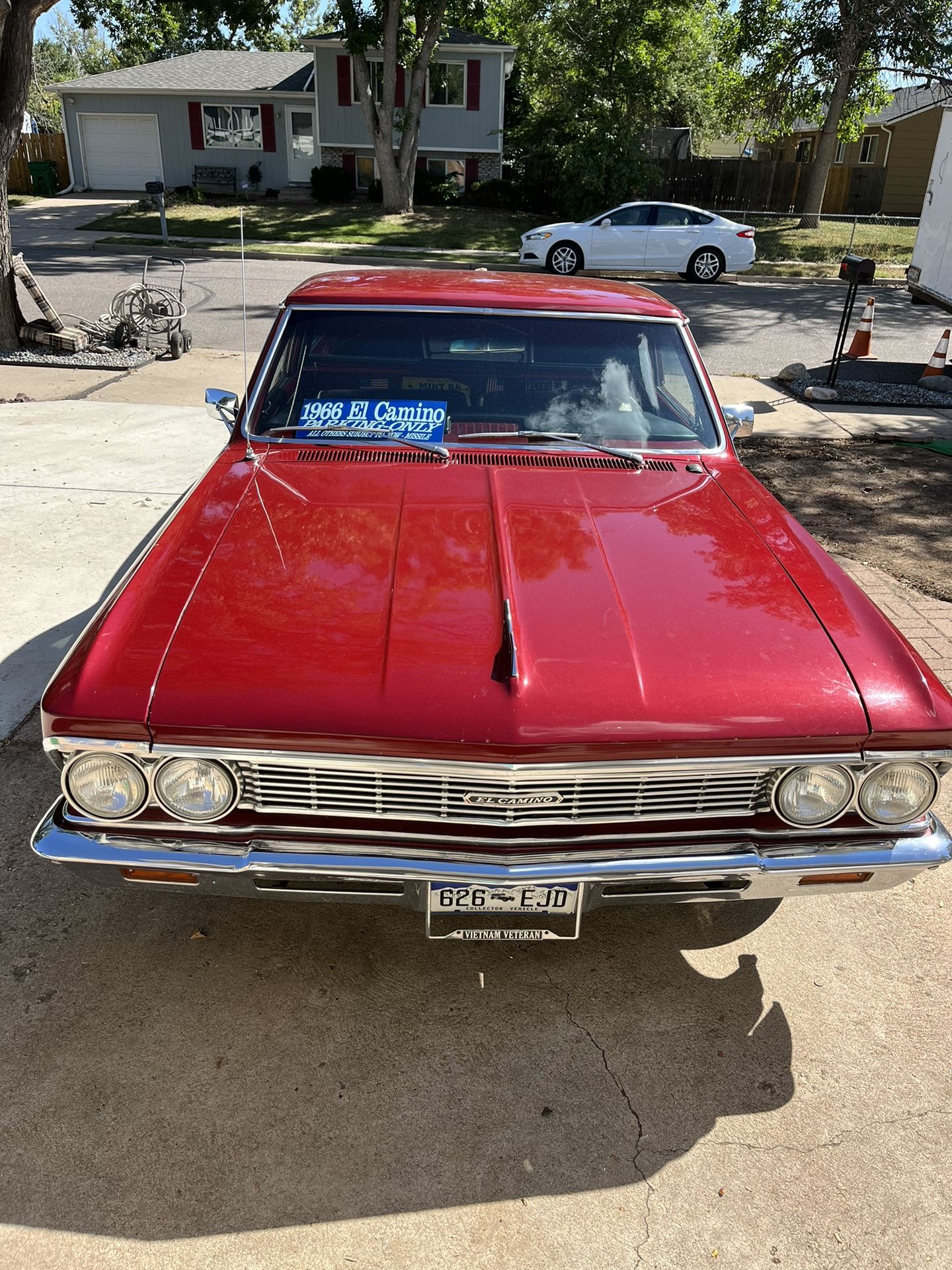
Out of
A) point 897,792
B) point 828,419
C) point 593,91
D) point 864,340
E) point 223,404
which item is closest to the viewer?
point 897,792

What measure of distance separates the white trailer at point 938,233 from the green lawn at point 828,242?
5570mm

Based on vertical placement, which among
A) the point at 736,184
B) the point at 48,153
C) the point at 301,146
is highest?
the point at 301,146

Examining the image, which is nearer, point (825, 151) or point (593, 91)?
point (825, 151)

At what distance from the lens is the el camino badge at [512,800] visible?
2387 millimetres

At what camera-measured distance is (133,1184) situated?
230 centimetres

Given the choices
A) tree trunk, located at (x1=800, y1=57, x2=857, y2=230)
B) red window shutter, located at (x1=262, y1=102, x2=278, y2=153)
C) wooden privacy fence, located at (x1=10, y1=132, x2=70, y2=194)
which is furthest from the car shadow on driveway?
wooden privacy fence, located at (x1=10, y1=132, x2=70, y2=194)

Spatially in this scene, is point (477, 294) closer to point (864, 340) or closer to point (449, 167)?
point (864, 340)


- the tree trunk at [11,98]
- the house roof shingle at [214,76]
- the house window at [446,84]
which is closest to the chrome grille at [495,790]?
the tree trunk at [11,98]

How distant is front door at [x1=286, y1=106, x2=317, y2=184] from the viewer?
30.8m

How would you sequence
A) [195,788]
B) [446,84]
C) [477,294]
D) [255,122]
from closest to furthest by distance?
[195,788], [477,294], [446,84], [255,122]

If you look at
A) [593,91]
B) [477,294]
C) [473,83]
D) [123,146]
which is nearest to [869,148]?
[593,91]

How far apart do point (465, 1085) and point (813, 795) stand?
3.90 ft

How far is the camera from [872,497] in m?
7.21

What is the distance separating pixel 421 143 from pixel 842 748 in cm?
3081
